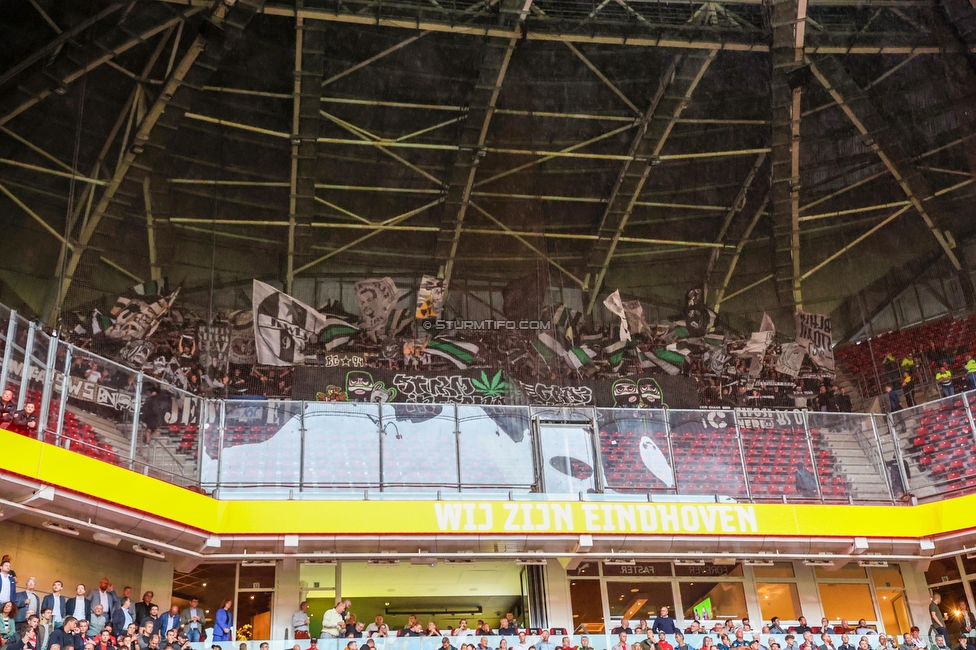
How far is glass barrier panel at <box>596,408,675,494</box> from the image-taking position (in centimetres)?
2003

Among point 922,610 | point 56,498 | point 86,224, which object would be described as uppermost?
point 86,224

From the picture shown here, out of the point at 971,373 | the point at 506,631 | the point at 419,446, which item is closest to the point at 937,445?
the point at 971,373

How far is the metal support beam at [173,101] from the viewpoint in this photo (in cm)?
2033

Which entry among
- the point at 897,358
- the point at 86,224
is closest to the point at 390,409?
the point at 86,224

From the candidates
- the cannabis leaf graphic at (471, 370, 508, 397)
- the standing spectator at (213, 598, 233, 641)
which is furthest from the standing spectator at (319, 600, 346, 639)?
the cannabis leaf graphic at (471, 370, 508, 397)

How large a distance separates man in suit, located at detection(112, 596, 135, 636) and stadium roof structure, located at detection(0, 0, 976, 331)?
5820 mm

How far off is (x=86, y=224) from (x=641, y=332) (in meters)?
13.8

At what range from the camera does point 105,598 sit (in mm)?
16359

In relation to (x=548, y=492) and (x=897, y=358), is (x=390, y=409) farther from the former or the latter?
(x=897, y=358)

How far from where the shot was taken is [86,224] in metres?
21.7

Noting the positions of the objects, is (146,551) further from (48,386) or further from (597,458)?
(597,458)

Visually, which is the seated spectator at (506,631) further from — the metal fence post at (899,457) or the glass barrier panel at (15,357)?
the glass barrier panel at (15,357)

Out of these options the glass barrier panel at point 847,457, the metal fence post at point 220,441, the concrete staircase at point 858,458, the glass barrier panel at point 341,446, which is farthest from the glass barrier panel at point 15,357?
the concrete staircase at point 858,458

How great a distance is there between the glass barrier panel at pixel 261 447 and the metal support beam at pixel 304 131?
7.70m
